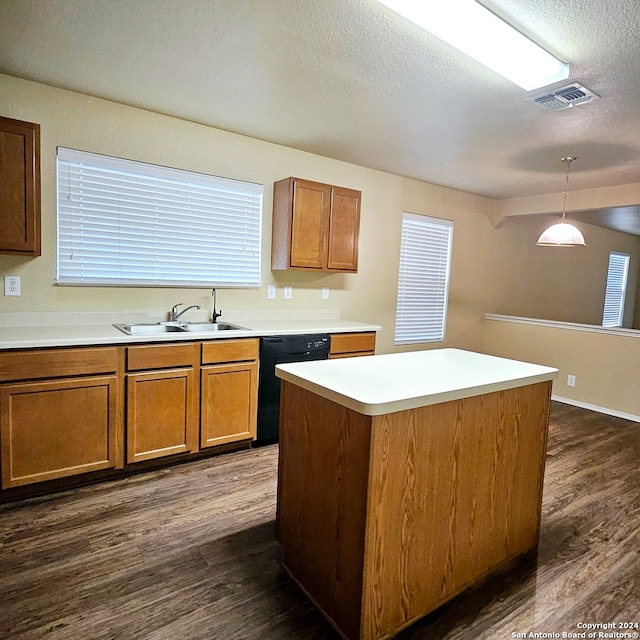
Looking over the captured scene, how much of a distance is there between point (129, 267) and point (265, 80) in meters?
1.60

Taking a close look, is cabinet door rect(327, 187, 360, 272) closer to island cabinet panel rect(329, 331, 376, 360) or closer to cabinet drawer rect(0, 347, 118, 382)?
island cabinet panel rect(329, 331, 376, 360)

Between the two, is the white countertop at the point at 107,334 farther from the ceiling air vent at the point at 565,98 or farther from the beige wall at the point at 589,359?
the beige wall at the point at 589,359

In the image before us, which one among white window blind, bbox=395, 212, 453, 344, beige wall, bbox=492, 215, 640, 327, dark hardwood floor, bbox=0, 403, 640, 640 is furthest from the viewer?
beige wall, bbox=492, 215, 640, 327

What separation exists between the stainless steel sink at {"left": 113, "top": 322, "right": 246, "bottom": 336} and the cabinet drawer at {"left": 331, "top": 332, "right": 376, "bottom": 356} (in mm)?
783

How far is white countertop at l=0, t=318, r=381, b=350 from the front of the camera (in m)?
2.37

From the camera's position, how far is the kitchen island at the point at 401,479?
4.95 feet

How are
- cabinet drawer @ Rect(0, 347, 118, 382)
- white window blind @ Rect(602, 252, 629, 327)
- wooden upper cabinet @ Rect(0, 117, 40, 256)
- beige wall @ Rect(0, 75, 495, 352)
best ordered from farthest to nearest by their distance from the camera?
white window blind @ Rect(602, 252, 629, 327) < beige wall @ Rect(0, 75, 495, 352) < wooden upper cabinet @ Rect(0, 117, 40, 256) < cabinet drawer @ Rect(0, 347, 118, 382)

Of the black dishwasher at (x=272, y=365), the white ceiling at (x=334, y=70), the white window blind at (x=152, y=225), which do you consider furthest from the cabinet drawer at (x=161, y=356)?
the white ceiling at (x=334, y=70)

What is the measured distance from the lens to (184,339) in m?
2.86

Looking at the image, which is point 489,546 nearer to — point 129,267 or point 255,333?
point 255,333

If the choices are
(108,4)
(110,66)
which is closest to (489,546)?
(108,4)

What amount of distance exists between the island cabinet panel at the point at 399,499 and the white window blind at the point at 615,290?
7.19 meters

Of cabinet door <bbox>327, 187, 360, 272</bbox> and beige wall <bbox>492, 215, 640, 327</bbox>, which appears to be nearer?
cabinet door <bbox>327, 187, 360, 272</bbox>

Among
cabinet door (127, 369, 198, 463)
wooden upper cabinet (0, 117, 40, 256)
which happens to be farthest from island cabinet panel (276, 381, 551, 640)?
wooden upper cabinet (0, 117, 40, 256)
